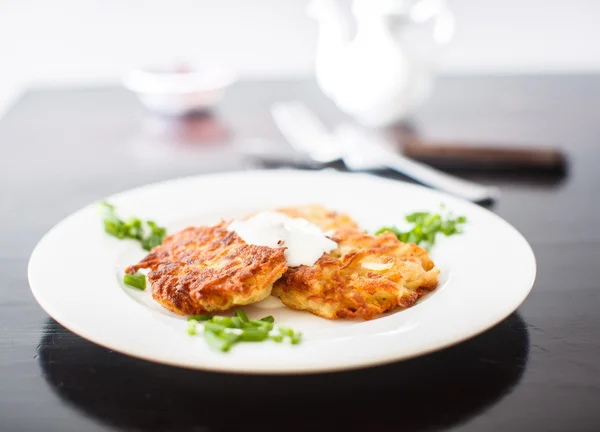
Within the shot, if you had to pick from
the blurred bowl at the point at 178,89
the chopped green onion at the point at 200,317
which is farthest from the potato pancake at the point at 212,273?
the blurred bowl at the point at 178,89

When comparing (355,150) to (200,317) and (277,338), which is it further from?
(277,338)

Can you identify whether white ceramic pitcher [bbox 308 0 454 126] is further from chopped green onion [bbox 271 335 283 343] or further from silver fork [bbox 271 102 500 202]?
chopped green onion [bbox 271 335 283 343]

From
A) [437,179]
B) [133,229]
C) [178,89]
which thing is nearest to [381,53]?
[437,179]

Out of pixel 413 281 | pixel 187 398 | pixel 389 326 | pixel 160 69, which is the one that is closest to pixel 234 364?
pixel 187 398

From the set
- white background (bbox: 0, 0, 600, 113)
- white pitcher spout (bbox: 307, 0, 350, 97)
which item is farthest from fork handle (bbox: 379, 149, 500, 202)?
white background (bbox: 0, 0, 600, 113)

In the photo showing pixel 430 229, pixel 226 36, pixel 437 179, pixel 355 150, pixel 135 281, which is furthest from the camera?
pixel 226 36

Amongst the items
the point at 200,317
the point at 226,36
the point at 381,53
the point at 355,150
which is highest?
the point at 381,53

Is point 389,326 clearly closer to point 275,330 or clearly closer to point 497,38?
point 275,330
